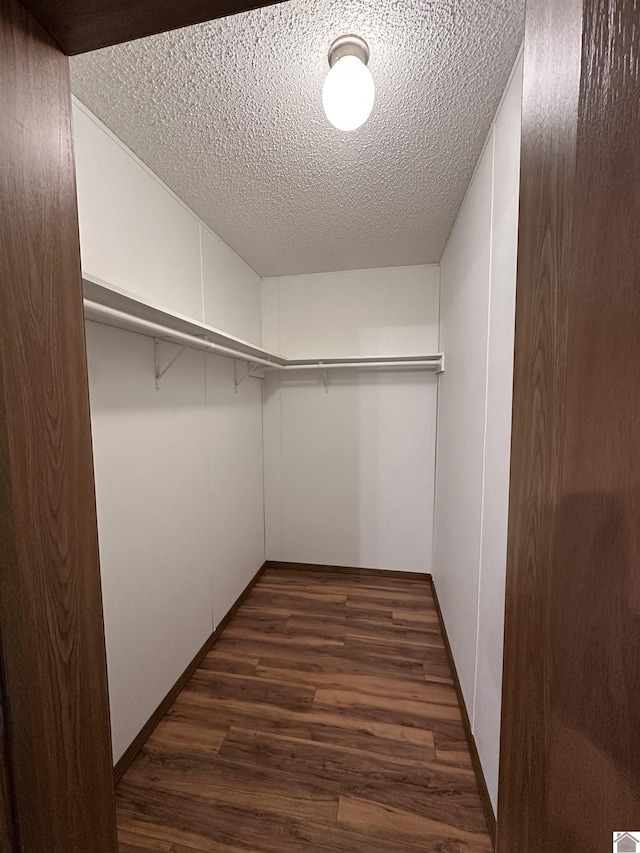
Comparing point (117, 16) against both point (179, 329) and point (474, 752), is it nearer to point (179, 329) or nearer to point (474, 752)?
point (179, 329)

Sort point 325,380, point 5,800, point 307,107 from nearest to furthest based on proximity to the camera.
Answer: point 5,800, point 307,107, point 325,380

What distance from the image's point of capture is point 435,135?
132cm

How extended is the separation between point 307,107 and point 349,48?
254 mm

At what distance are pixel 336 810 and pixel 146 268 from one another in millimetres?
2345

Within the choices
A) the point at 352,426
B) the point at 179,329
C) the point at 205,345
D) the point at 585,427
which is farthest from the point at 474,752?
the point at 179,329

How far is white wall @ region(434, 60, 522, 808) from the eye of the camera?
1.11 meters

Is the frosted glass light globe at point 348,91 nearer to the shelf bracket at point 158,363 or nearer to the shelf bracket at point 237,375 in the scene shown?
the shelf bracket at point 158,363

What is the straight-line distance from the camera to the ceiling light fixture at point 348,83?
0.93 m

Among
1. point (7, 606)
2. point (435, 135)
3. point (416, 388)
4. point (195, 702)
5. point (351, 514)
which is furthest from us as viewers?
point (351, 514)

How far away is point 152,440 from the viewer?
1563 mm

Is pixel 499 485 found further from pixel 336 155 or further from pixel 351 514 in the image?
pixel 351 514

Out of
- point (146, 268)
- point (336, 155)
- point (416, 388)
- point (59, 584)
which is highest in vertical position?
point (336, 155)

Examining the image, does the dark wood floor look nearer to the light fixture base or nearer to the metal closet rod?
the metal closet rod

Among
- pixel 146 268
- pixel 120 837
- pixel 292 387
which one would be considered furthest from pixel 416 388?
pixel 120 837
